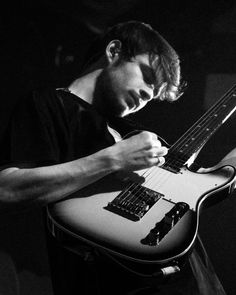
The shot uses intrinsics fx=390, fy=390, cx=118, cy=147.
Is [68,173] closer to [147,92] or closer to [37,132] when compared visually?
[37,132]

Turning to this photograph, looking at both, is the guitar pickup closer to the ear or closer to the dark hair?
the dark hair

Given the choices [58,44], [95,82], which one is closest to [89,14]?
[58,44]

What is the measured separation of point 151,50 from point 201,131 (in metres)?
0.35

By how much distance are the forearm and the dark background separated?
22.0 inches

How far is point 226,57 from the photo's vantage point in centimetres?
158

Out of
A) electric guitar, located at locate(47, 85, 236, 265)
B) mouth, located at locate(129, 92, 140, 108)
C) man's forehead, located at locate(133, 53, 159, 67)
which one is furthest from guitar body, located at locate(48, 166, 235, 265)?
man's forehead, located at locate(133, 53, 159, 67)

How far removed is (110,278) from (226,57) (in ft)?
3.39

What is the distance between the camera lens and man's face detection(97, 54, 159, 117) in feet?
4.40

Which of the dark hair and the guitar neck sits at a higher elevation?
the dark hair

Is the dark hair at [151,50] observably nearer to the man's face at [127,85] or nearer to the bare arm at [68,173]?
the man's face at [127,85]

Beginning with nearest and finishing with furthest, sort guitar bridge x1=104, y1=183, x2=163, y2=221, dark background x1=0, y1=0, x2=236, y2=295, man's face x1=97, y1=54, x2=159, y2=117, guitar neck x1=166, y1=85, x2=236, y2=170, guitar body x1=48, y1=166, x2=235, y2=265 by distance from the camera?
guitar body x1=48, y1=166, x2=235, y2=265 → guitar bridge x1=104, y1=183, x2=163, y2=221 → guitar neck x1=166, y1=85, x2=236, y2=170 → man's face x1=97, y1=54, x2=159, y2=117 → dark background x1=0, y1=0, x2=236, y2=295

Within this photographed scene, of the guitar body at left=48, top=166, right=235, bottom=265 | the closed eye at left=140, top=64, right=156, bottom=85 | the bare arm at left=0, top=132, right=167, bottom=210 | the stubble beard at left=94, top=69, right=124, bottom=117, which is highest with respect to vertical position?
the closed eye at left=140, top=64, right=156, bottom=85

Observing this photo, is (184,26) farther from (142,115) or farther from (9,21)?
(9,21)

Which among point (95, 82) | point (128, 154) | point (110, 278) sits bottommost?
point (110, 278)
